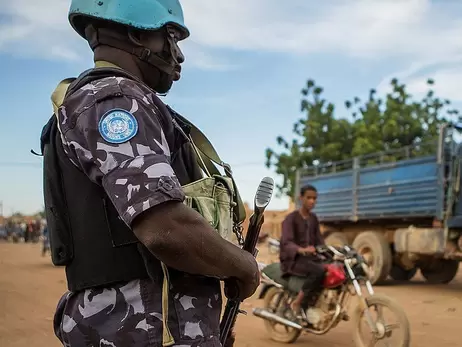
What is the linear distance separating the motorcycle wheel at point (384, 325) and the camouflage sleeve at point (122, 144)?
4030 millimetres

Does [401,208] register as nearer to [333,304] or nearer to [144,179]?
[333,304]

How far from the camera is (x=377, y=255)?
11.2m

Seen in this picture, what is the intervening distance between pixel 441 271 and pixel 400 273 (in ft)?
2.92

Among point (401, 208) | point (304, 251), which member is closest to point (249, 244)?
point (304, 251)

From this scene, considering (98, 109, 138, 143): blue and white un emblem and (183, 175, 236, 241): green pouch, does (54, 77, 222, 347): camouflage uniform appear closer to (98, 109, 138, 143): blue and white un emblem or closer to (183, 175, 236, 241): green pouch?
(98, 109, 138, 143): blue and white un emblem

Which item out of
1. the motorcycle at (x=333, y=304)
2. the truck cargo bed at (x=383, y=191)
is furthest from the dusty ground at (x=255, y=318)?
the truck cargo bed at (x=383, y=191)

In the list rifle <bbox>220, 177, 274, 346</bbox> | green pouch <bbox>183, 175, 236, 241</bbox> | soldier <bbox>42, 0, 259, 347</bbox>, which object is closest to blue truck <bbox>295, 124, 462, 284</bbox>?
rifle <bbox>220, 177, 274, 346</bbox>

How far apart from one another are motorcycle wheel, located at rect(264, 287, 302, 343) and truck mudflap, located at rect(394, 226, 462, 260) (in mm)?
4229

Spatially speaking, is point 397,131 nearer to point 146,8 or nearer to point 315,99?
point 315,99

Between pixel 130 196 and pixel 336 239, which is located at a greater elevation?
pixel 130 196

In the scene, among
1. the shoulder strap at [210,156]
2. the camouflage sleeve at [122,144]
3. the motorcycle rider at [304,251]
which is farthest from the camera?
the motorcycle rider at [304,251]

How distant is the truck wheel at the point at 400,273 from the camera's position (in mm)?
12367

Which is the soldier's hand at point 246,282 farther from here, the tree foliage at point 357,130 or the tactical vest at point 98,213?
the tree foliage at point 357,130

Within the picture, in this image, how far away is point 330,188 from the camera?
44.0 ft
